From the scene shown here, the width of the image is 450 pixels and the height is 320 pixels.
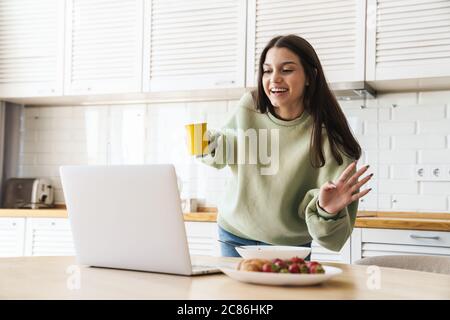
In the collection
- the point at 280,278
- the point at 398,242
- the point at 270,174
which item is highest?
the point at 270,174

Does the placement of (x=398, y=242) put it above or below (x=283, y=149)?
below

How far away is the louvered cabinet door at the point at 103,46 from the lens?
3.79m

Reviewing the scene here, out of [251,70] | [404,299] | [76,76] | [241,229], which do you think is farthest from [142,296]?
[76,76]

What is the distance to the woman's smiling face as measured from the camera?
78.9 inches

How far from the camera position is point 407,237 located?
293cm

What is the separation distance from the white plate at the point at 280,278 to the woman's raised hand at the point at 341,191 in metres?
0.36

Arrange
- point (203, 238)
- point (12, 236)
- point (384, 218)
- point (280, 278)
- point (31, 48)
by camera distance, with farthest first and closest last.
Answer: point (31, 48), point (12, 236), point (203, 238), point (384, 218), point (280, 278)

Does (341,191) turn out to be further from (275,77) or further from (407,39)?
(407,39)

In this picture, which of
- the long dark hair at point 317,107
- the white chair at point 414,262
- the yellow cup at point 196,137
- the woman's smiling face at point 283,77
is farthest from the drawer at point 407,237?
the yellow cup at point 196,137

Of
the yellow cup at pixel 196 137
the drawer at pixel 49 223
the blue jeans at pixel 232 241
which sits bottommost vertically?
the drawer at pixel 49 223

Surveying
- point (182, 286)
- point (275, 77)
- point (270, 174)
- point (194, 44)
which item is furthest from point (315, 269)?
point (194, 44)

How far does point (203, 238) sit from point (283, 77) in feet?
4.97

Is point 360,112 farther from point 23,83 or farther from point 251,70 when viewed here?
point 23,83

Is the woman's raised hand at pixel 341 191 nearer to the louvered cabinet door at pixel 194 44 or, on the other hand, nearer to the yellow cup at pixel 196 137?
the yellow cup at pixel 196 137
